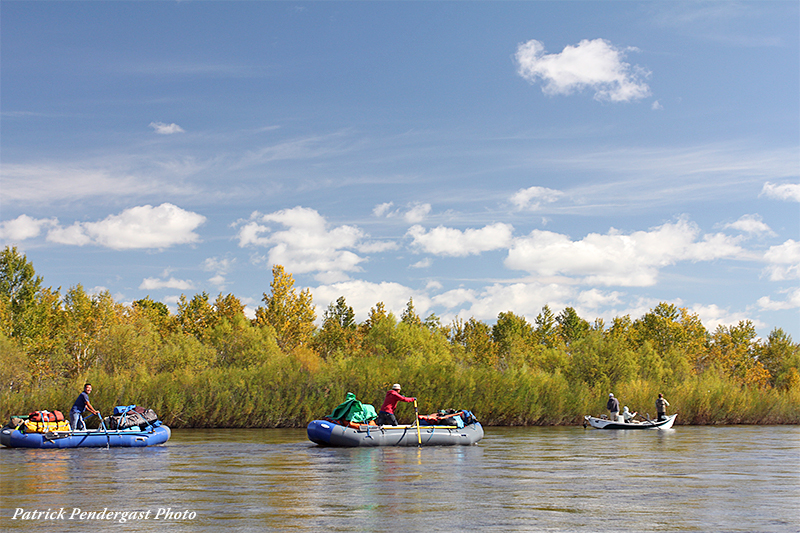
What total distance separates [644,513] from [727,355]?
8298 cm

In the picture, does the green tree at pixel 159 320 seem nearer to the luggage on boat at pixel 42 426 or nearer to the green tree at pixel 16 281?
the green tree at pixel 16 281

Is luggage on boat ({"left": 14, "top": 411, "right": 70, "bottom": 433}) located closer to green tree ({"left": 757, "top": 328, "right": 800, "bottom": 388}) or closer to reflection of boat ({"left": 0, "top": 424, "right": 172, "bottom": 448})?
reflection of boat ({"left": 0, "top": 424, "right": 172, "bottom": 448})

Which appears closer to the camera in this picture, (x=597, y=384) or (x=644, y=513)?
(x=644, y=513)

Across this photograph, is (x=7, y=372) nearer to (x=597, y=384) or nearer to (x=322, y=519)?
(x=597, y=384)

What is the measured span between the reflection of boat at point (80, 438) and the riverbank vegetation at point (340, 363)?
13.2 m

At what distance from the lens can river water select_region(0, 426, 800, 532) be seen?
41.8 ft

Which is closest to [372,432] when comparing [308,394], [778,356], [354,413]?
[354,413]

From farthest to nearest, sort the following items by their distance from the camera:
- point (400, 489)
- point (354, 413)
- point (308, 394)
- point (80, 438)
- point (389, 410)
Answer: point (308, 394) < point (389, 410) < point (354, 413) < point (80, 438) < point (400, 489)

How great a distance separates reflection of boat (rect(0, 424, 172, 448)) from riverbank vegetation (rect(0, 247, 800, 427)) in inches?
521

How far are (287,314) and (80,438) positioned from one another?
48579 mm

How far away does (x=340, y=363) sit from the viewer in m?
51.4

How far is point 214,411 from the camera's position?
4591 centimetres

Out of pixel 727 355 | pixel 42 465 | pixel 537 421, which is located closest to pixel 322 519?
pixel 42 465

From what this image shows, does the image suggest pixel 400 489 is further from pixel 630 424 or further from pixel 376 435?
pixel 630 424
